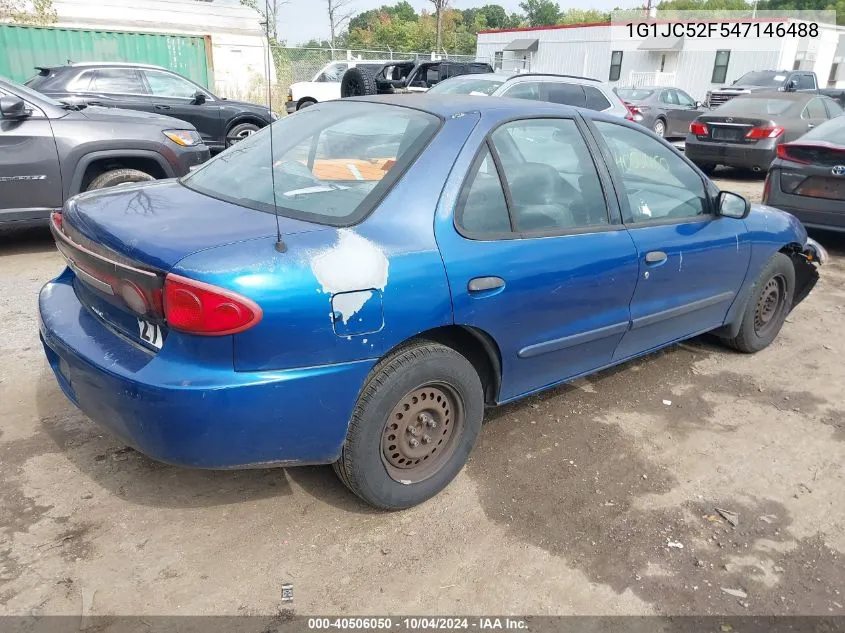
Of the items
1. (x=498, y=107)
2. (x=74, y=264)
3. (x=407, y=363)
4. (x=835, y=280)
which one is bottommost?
(x=835, y=280)

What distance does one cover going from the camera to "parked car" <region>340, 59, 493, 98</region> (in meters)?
A: 11.8

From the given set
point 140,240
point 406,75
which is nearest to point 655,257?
point 140,240

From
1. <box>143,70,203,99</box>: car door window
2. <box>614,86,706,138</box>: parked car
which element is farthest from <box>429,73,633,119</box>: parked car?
<box>614,86,706,138</box>: parked car

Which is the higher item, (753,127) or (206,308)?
(206,308)

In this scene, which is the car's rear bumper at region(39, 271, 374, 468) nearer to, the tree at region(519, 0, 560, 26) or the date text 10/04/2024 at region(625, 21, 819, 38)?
the date text 10/04/2024 at region(625, 21, 819, 38)

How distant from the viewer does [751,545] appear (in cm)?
276

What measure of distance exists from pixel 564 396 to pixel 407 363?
5.38ft

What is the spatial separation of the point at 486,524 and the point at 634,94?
1823 centimetres

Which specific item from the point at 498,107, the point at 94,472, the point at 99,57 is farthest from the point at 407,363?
the point at 99,57

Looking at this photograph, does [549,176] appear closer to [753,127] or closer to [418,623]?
[418,623]

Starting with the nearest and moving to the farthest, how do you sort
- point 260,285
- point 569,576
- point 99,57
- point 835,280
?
1. point 260,285
2. point 569,576
3. point 835,280
4. point 99,57

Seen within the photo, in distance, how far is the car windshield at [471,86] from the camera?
924 centimetres

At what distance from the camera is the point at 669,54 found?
3400cm

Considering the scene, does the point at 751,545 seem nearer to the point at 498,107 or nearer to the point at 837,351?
the point at 498,107
